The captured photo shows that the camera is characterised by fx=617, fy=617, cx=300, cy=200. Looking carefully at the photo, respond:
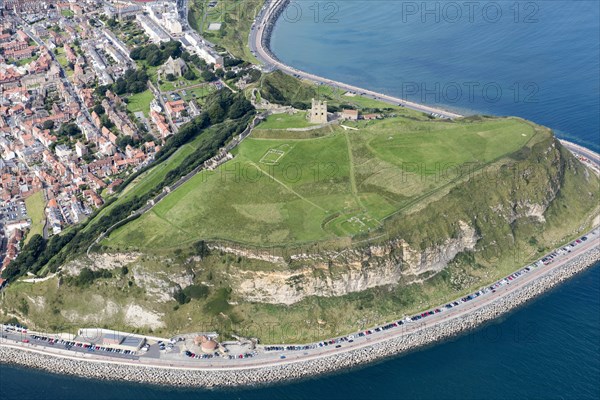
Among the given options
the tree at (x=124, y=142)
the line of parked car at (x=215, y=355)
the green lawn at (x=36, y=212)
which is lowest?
the line of parked car at (x=215, y=355)

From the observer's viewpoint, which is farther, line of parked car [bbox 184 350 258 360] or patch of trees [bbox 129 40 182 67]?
patch of trees [bbox 129 40 182 67]

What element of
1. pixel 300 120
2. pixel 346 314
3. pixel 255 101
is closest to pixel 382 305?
pixel 346 314

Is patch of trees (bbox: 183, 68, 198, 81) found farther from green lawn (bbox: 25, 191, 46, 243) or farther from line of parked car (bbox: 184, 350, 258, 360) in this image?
line of parked car (bbox: 184, 350, 258, 360)

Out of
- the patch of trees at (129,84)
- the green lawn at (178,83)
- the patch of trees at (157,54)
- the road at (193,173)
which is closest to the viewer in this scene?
the road at (193,173)

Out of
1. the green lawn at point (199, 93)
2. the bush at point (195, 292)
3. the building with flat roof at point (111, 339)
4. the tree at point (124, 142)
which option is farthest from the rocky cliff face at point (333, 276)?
the green lawn at point (199, 93)

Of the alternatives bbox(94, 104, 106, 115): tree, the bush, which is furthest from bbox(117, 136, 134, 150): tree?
the bush

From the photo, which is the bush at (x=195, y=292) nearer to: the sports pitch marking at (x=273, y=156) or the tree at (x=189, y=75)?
the sports pitch marking at (x=273, y=156)

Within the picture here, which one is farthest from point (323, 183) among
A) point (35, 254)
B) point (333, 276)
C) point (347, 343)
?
point (35, 254)
